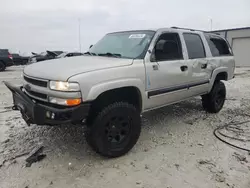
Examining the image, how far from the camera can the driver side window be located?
3.86 metres

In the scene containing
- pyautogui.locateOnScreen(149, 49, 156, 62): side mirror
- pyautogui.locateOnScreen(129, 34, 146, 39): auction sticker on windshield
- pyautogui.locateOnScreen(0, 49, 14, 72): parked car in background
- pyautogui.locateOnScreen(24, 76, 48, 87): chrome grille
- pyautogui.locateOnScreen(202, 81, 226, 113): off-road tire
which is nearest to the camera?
pyautogui.locateOnScreen(24, 76, 48, 87): chrome grille

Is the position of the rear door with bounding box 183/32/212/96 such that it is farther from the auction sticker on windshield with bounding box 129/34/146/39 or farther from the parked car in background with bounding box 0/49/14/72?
the parked car in background with bounding box 0/49/14/72

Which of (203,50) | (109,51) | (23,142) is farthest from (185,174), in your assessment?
(203,50)

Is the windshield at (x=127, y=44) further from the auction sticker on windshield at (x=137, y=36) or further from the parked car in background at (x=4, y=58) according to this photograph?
the parked car in background at (x=4, y=58)

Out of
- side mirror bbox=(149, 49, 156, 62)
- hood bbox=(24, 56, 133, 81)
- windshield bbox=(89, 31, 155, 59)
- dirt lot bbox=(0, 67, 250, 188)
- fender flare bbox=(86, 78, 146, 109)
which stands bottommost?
dirt lot bbox=(0, 67, 250, 188)

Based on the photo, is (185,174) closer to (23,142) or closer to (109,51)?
(109,51)

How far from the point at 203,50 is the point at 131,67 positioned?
7.58 feet

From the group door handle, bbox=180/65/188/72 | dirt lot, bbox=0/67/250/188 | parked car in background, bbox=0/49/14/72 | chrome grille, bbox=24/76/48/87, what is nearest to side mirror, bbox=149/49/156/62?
door handle, bbox=180/65/188/72

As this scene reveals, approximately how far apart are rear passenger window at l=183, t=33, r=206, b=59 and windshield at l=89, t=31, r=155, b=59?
3.21 ft

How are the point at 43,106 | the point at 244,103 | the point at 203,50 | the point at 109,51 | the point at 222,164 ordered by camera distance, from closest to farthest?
the point at 43,106, the point at 222,164, the point at 109,51, the point at 203,50, the point at 244,103

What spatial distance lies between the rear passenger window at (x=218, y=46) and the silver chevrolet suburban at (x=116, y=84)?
1.63 ft

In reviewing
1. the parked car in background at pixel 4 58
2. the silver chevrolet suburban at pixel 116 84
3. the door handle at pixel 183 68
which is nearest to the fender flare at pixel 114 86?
the silver chevrolet suburban at pixel 116 84

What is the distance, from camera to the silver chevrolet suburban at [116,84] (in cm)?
287

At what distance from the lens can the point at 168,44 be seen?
4.09 metres
